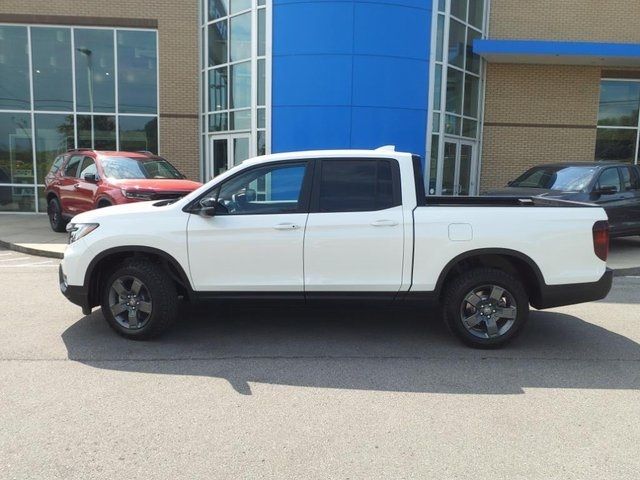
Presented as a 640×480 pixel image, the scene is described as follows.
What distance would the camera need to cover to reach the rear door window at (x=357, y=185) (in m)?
5.06

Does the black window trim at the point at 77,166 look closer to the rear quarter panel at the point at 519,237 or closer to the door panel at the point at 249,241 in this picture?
the door panel at the point at 249,241

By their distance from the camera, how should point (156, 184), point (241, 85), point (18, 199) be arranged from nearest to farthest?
point (156, 184), point (241, 85), point (18, 199)

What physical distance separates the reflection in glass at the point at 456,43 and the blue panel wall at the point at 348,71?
1342mm

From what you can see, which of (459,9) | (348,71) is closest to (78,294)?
(348,71)

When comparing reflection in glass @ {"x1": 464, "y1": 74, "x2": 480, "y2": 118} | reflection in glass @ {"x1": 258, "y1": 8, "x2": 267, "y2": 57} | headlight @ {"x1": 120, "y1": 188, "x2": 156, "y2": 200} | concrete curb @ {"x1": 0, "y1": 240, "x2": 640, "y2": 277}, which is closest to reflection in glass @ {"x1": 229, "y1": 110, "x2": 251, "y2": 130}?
reflection in glass @ {"x1": 258, "y1": 8, "x2": 267, "y2": 57}

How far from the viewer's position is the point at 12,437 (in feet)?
11.2

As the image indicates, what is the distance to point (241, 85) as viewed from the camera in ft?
50.5

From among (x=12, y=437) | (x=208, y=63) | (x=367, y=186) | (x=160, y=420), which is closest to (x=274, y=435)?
(x=160, y=420)

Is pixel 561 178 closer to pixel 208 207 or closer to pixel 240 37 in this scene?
pixel 208 207

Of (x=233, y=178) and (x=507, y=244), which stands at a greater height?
(x=233, y=178)

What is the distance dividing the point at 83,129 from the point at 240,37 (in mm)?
5664

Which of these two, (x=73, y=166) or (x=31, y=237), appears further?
(x=31, y=237)

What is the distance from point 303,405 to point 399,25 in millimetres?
12033

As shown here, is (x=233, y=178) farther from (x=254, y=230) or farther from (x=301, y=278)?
(x=301, y=278)
